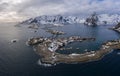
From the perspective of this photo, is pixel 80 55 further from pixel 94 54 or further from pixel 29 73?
pixel 29 73

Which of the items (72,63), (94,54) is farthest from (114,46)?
(72,63)

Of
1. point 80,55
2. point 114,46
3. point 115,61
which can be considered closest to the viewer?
point 115,61

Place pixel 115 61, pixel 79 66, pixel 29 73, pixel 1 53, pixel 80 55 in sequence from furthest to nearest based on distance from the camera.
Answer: pixel 1 53 → pixel 80 55 → pixel 115 61 → pixel 79 66 → pixel 29 73

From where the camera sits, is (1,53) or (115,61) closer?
(115,61)

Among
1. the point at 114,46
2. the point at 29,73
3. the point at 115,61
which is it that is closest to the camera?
the point at 29,73

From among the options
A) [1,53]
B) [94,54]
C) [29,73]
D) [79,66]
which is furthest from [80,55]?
[1,53]

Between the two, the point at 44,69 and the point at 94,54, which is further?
the point at 94,54

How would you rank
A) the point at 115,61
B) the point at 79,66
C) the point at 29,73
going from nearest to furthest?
the point at 29,73, the point at 79,66, the point at 115,61

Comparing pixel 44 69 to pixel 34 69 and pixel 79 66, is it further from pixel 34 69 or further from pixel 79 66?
pixel 79 66

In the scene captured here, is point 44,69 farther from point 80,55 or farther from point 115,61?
point 115,61
